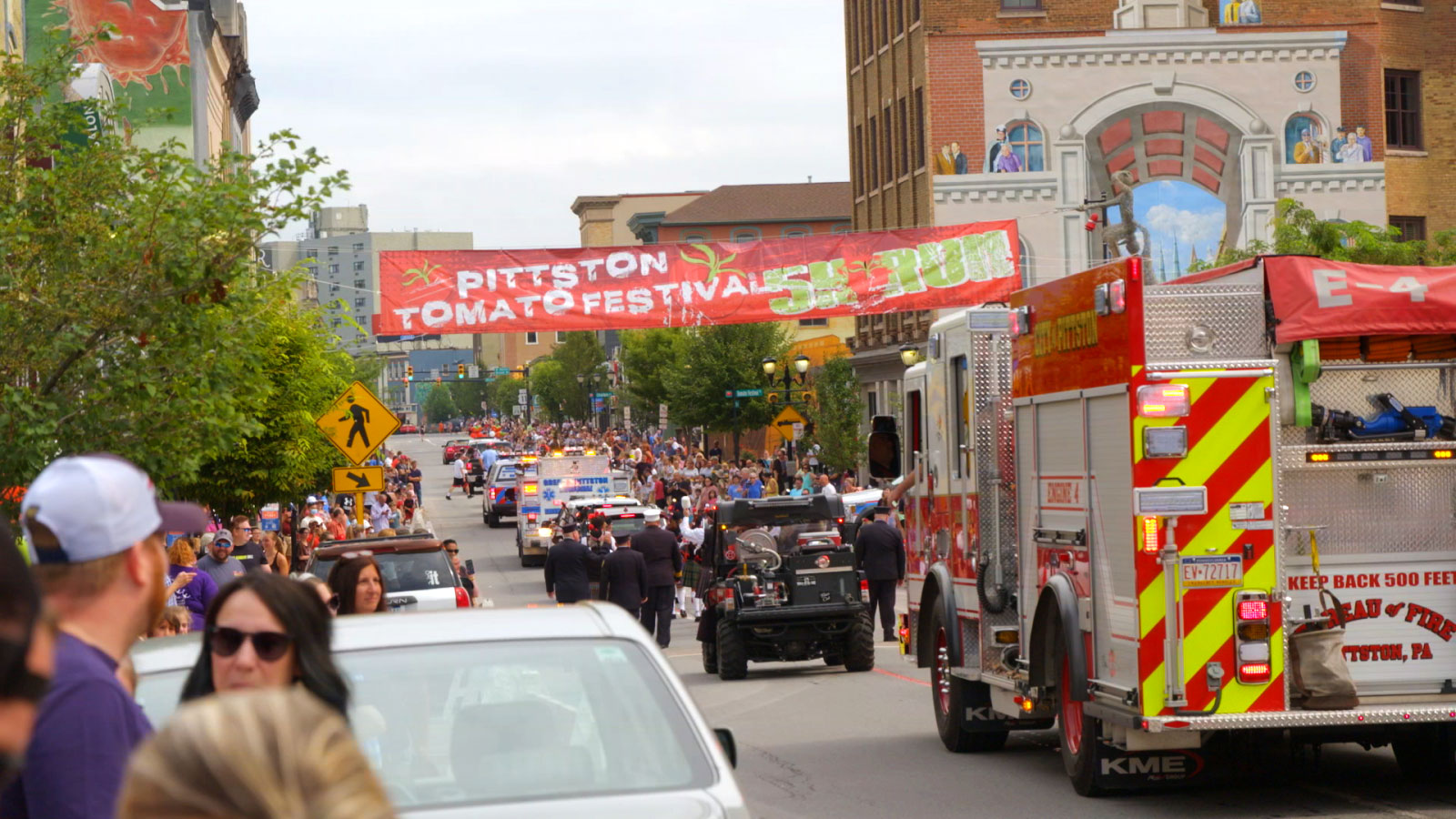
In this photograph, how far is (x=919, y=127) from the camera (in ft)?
166

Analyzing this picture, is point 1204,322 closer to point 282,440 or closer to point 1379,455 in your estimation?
point 1379,455

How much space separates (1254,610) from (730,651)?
35.6ft

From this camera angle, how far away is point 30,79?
1517 centimetres

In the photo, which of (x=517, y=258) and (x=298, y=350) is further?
(x=298, y=350)

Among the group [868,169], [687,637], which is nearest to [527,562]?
[687,637]

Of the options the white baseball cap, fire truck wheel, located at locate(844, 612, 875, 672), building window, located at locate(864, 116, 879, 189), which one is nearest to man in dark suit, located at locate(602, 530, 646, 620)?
fire truck wheel, located at locate(844, 612, 875, 672)

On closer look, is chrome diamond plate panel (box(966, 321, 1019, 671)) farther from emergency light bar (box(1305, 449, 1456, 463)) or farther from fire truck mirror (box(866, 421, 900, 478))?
emergency light bar (box(1305, 449, 1456, 463))

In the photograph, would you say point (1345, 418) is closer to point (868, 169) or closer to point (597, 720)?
point (597, 720)

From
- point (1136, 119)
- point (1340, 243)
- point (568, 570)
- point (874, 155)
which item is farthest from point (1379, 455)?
point (874, 155)

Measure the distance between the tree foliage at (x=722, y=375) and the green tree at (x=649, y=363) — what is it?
46.8 feet

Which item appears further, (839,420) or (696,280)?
(839,420)

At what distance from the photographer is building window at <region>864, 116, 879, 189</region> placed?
55.6 metres

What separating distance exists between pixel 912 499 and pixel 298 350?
19.0 metres

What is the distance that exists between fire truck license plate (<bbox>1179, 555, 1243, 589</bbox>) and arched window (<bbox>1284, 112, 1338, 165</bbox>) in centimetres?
4161
